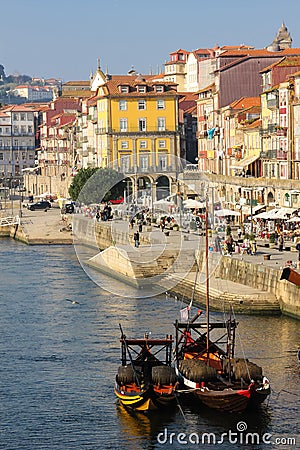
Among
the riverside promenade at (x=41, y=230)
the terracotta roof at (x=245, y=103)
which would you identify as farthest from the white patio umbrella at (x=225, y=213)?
the terracotta roof at (x=245, y=103)

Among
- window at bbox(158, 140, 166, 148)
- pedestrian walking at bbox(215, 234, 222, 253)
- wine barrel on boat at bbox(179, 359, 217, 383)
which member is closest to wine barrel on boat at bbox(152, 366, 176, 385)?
wine barrel on boat at bbox(179, 359, 217, 383)

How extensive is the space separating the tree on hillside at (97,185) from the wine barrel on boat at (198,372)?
195 ft

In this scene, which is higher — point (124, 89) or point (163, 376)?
point (124, 89)

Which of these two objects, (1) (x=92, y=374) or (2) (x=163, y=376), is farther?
(1) (x=92, y=374)

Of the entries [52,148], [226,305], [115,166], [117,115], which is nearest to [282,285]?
[226,305]

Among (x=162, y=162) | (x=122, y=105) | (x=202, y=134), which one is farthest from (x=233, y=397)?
(x=122, y=105)

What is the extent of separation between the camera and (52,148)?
541 ft

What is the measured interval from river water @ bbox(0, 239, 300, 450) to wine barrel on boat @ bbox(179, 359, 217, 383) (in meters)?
1.02

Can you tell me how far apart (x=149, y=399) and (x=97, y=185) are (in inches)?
2813

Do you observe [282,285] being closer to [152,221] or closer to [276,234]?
[276,234]

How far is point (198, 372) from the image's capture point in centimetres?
3866

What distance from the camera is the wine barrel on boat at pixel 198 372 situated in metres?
38.5

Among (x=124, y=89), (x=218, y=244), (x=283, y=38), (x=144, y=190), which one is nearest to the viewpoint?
(x=218, y=244)

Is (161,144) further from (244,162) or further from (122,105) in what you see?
(244,162)
